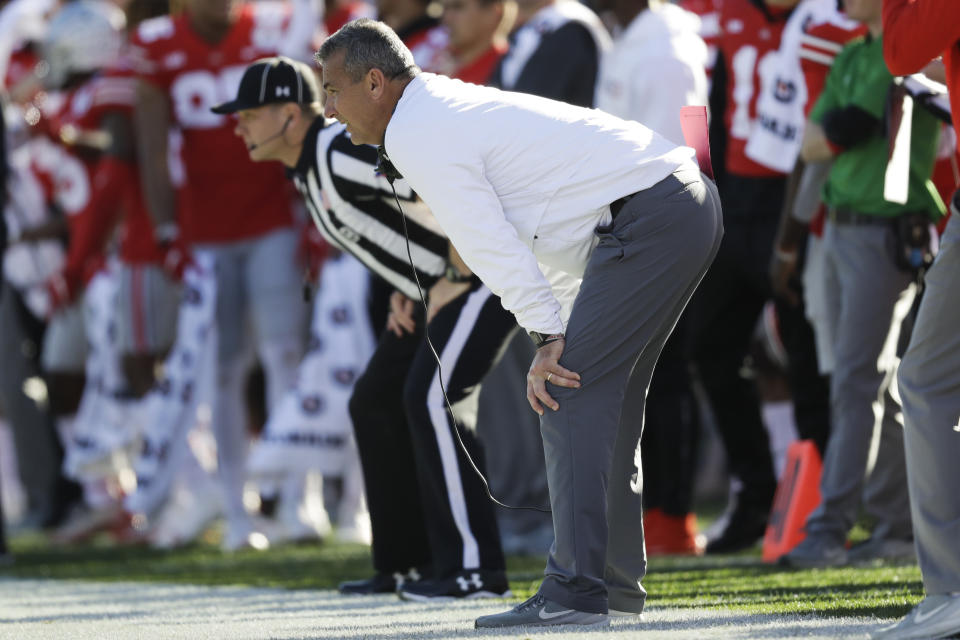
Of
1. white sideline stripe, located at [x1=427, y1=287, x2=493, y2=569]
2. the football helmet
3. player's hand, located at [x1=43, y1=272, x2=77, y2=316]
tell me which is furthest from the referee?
player's hand, located at [x1=43, y1=272, x2=77, y2=316]

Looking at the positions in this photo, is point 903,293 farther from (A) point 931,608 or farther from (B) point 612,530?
(A) point 931,608

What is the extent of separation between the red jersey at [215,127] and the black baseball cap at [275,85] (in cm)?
276

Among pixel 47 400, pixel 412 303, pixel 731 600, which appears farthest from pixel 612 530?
pixel 47 400

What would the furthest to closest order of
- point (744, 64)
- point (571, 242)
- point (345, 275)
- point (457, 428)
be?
1. point (345, 275)
2. point (744, 64)
3. point (457, 428)
4. point (571, 242)

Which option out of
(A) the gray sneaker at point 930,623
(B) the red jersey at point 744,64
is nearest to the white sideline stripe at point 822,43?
(B) the red jersey at point 744,64

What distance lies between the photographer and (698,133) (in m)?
4.71

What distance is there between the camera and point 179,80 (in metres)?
9.05

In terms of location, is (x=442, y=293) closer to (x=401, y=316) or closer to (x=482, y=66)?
(x=401, y=316)

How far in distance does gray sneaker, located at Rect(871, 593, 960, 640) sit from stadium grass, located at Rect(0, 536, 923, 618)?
56 cm

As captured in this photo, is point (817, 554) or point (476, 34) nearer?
point (817, 554)

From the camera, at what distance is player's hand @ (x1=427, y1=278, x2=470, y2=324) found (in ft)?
18.3

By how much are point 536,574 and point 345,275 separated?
2601 millimetres

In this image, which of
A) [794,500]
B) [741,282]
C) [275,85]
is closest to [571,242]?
[275,85]

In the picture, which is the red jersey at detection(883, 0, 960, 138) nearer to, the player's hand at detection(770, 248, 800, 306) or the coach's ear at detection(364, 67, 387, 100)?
the coach's ear at detection(364, 67, 387, 100)
